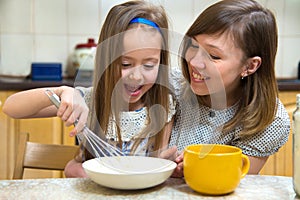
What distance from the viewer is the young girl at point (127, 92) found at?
713 millimetres

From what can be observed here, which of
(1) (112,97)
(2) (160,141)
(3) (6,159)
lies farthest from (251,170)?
(3) (6,159)

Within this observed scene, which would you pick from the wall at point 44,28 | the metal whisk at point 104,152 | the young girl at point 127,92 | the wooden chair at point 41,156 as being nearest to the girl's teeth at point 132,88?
the young girl at point 127,92

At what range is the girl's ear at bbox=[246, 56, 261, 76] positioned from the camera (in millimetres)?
954

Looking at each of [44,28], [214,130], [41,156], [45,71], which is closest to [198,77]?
[214,130]

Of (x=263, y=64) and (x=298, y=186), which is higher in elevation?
(x=263, y=64)

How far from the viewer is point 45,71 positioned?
1.94 meters

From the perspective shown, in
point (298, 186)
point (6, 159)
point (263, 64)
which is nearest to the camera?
point (298, 186)

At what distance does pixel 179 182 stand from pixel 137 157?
81 millimetres

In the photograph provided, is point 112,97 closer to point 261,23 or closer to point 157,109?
point 157,109

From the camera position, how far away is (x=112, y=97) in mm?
773

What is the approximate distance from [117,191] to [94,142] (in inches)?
3.5

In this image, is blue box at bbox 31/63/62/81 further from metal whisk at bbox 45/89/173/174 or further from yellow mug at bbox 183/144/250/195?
yellow mug at bbox 183/144/250/195

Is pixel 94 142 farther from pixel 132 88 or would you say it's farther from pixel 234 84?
pixel 234 84

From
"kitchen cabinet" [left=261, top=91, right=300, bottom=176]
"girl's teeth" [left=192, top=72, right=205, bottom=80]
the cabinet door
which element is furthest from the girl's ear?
the cabinet door
